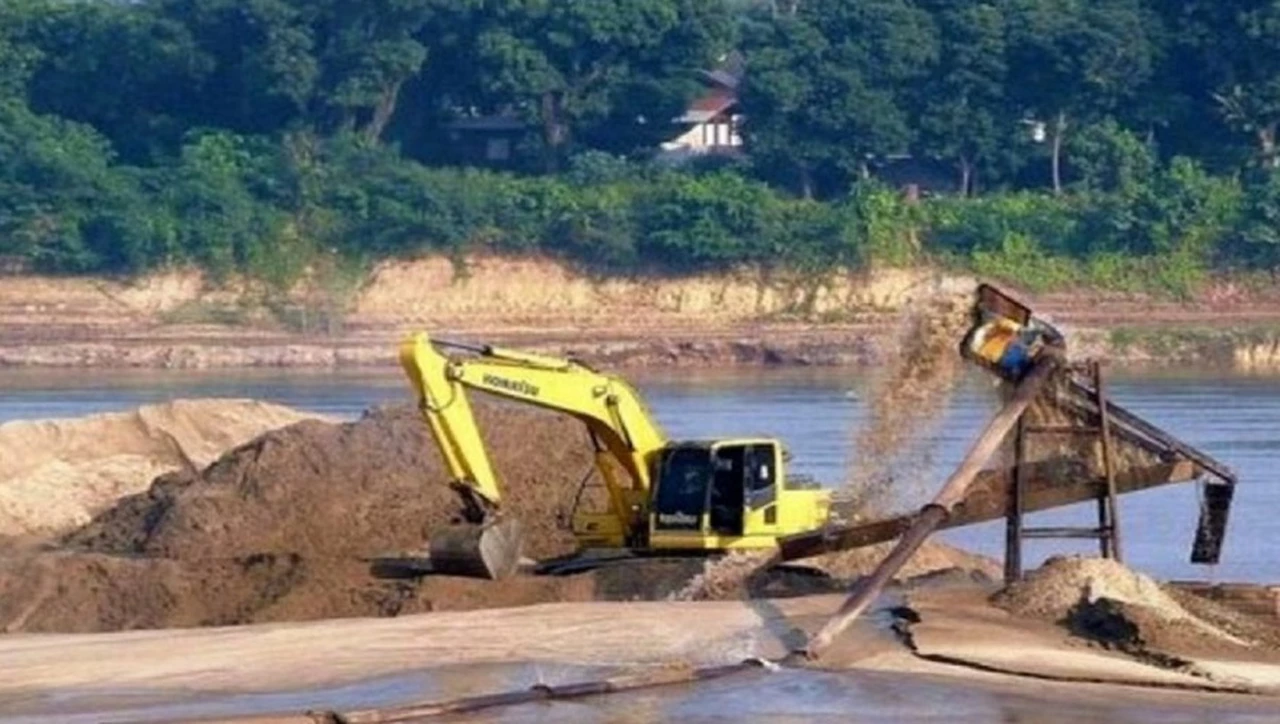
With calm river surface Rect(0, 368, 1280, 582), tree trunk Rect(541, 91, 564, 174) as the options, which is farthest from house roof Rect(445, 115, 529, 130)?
calm river surface Rect(0, 368, 1280, 582)

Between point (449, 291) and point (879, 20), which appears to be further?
point (879, 20)

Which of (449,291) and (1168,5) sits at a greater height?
(1168,5)

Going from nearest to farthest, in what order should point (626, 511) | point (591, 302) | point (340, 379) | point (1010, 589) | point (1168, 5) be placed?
point (1010, 589), point (626, 511), point (340, 379), point (591, 302), point (1168, 5)

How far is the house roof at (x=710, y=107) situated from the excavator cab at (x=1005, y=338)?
64.8 m

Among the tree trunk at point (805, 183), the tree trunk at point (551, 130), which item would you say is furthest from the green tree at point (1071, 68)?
the tree trunk at point (551, 130)

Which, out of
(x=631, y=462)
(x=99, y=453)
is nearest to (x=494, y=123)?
(x=99, y=453)

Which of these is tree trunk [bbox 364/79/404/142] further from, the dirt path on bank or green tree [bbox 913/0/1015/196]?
green tree [bbox 913/0/1015/196]

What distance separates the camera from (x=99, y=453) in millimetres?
43500

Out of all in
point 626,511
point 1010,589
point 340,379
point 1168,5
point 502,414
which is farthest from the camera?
point 1168,5

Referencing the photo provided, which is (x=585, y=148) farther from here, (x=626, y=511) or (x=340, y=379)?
(x=626, y=511)

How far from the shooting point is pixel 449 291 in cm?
8531

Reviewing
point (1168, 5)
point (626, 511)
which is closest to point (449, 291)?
point (1168, 5)

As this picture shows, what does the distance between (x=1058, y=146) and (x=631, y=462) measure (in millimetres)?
57754

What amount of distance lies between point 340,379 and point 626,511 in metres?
42.8
